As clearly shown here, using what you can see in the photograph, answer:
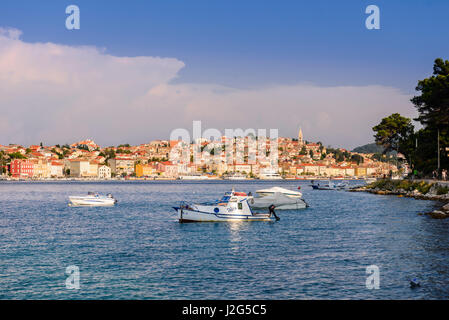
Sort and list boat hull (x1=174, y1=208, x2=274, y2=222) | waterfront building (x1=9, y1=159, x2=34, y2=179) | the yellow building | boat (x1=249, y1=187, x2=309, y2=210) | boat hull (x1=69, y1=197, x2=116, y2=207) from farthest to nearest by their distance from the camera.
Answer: the yellow building → waterfront building (x1=9, y1=159, x2=34, y2=179) → boat hull (x1=69, y1=197, x2=116, y2=207) → boat (x1=249, y1=187, x2=309, y2=210) → boat hull (x1=174, y1=208, x2=274, y2=222)

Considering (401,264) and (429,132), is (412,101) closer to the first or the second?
(429,132)

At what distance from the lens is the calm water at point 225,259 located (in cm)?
1382

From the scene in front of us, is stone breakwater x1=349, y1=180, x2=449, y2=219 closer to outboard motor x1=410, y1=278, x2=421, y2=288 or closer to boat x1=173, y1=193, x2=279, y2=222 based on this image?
boat x1=173, y1=193, x2=279, y2=222

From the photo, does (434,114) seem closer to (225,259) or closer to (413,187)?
(413,187)

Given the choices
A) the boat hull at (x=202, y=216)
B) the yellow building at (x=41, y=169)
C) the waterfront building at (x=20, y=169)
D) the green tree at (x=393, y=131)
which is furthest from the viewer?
the yellow building at (x=41, y=169)

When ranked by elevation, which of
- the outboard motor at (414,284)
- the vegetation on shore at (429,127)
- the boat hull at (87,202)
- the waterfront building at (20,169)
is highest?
the vegetation on shore at (429,127)

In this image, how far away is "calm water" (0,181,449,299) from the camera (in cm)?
1382

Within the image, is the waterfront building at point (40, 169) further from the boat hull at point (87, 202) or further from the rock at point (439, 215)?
the rock at point (439, 215)

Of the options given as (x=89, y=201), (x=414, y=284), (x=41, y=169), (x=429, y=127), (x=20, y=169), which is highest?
(x=429, y=127)

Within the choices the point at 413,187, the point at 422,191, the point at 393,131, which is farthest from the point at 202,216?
the point at 393,131

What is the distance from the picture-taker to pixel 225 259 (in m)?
18.8

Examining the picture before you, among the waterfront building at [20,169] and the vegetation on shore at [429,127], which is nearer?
the vegetation on shore at [429,127]

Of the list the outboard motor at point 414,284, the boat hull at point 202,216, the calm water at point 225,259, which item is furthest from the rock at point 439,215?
the outboard motor at point 414,284

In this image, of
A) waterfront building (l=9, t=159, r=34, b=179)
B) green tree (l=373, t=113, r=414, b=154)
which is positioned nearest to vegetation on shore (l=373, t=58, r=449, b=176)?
green tree (l=373, t=113, r=414, b=154)
